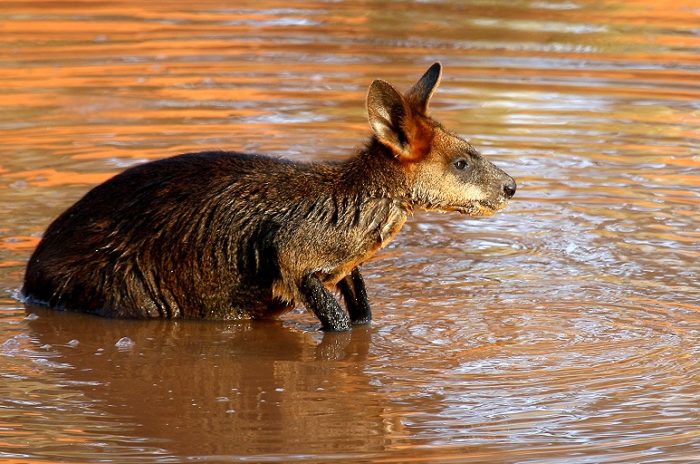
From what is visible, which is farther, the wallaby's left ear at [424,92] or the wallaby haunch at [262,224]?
the wallaby's left ear at [424,92]

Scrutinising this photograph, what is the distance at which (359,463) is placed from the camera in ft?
21.5

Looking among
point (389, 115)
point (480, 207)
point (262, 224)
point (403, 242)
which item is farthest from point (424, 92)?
point (403, 242)

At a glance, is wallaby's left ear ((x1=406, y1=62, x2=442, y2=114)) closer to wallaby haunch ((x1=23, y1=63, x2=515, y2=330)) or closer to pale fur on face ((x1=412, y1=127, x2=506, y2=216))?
wallaby haunch ((x1=23, y1=63, x2=515, y2=330))

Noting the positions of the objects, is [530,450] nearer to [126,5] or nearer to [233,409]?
[233,409]

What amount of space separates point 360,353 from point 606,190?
3.94 meters

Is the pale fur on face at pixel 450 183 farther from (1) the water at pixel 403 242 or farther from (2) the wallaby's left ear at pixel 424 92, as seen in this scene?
(1) the water at pixel 403 242

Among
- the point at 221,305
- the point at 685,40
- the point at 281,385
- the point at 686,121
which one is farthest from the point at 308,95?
the point at 281,385

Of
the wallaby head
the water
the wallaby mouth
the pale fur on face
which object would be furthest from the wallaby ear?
the water

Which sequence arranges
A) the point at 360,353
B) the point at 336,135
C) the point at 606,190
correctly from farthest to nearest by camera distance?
the point at 336,135 < the point at 606,190 < the point at 360,353

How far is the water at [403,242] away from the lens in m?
7.00

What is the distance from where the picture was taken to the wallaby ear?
8.31 metres

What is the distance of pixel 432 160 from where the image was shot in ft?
28.2

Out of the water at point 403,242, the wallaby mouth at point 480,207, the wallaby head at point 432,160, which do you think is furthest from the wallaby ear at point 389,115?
the water at point 403,242

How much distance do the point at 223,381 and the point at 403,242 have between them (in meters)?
2.88
